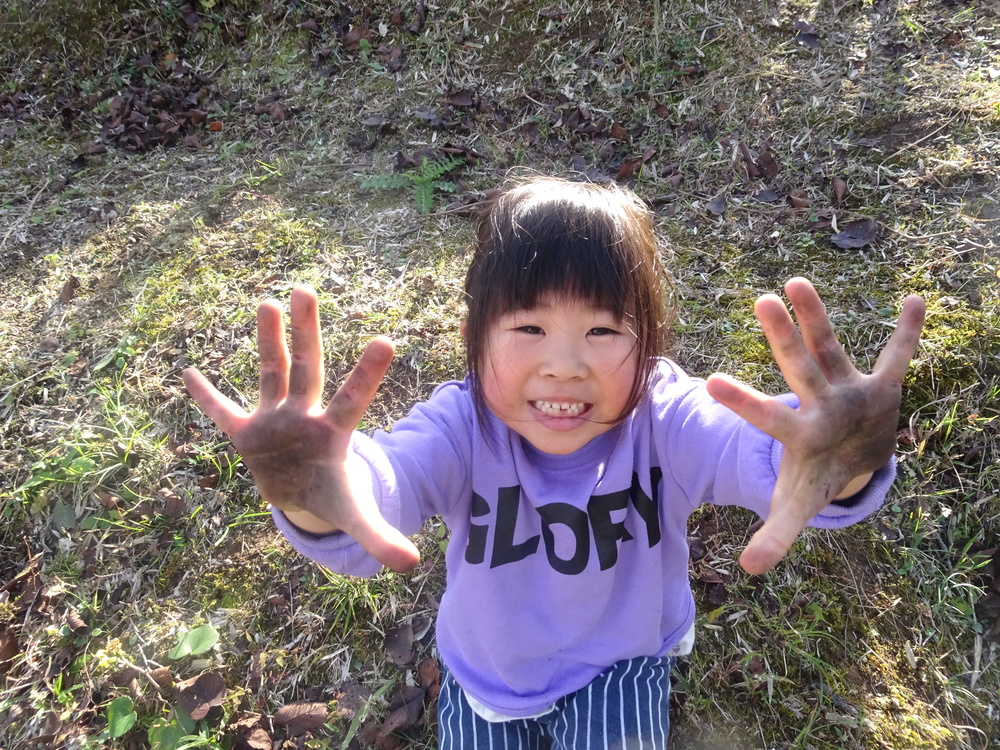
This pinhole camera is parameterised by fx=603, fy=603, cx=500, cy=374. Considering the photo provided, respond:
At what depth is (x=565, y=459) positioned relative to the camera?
1906 millimetres

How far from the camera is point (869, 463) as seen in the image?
4.65ft

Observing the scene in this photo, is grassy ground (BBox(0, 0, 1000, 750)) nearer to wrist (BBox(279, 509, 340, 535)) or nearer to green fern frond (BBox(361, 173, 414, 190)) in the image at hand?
green fern frond (BBox(361, 173, 414, 190))

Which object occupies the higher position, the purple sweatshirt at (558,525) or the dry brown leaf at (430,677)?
the purple sweatshirt at (558,525)

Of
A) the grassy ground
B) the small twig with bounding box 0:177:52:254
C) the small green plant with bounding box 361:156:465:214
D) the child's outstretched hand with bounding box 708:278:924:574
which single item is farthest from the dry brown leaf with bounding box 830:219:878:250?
the small twig with bounding box 0:177:52:254

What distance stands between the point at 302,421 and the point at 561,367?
68cm

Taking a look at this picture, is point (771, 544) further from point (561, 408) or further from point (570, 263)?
point (570, 263)

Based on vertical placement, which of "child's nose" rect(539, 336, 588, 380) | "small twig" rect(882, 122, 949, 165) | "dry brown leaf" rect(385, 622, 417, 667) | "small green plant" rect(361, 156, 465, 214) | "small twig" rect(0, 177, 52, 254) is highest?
"child's nose" rect(539, 336, 588, 380)

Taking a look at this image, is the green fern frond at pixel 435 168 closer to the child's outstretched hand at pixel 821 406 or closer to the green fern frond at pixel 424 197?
the green fern frond at pixel 424 197

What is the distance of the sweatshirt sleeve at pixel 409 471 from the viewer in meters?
1.53

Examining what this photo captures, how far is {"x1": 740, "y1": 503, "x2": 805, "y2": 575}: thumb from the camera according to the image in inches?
50.0

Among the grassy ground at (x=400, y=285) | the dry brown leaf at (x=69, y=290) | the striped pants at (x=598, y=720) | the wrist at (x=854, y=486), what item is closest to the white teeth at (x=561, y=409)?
the wrist at (x=854, y=486)

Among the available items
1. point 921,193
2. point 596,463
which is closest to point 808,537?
point 596,463

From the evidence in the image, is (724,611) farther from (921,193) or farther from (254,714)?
(921,193)

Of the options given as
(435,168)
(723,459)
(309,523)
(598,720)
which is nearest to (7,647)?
(309,523)
